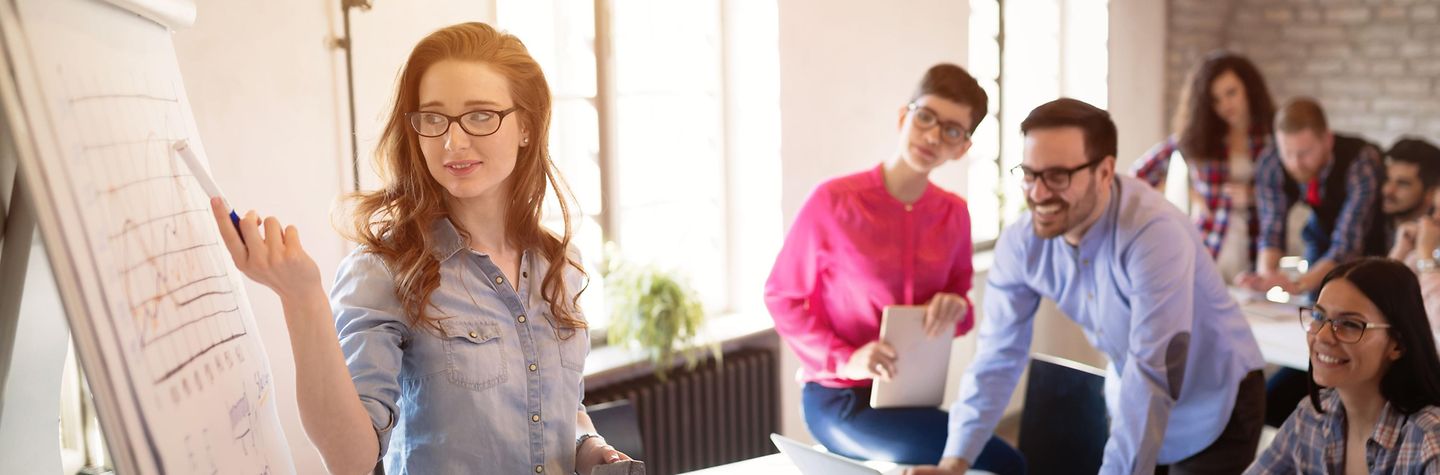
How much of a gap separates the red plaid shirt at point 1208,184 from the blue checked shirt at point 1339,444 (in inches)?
119

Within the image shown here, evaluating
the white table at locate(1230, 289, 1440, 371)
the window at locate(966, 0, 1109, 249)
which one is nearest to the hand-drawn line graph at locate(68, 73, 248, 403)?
the white table at locate(1230, 289, 1440, 371)

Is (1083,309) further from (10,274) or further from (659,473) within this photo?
(10,274)

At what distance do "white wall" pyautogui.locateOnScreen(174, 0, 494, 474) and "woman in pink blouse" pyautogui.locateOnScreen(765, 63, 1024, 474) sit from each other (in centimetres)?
121

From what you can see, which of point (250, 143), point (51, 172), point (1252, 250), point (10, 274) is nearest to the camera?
point (51, 172)

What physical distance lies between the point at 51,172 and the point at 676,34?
3.34m

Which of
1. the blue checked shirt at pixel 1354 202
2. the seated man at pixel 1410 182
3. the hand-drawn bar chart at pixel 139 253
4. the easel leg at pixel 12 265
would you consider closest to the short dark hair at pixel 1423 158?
the seated man at pixel 1410 182

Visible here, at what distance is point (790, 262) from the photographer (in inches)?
130

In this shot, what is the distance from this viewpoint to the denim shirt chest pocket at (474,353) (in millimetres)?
1757

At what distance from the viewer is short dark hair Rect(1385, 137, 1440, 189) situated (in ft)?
15.1

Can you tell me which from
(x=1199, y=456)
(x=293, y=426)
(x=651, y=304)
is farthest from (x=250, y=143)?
(x=1199, y=456)

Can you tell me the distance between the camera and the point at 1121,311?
2.60 metres

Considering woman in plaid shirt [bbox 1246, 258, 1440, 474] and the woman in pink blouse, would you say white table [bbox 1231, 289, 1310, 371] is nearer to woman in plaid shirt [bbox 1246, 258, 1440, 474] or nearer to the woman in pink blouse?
the woman in pink blouse

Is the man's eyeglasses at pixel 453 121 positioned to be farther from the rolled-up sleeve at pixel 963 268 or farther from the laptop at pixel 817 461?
the rolled-up sleeve at pixel 963 268

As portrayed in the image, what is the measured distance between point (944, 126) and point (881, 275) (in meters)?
0.46
